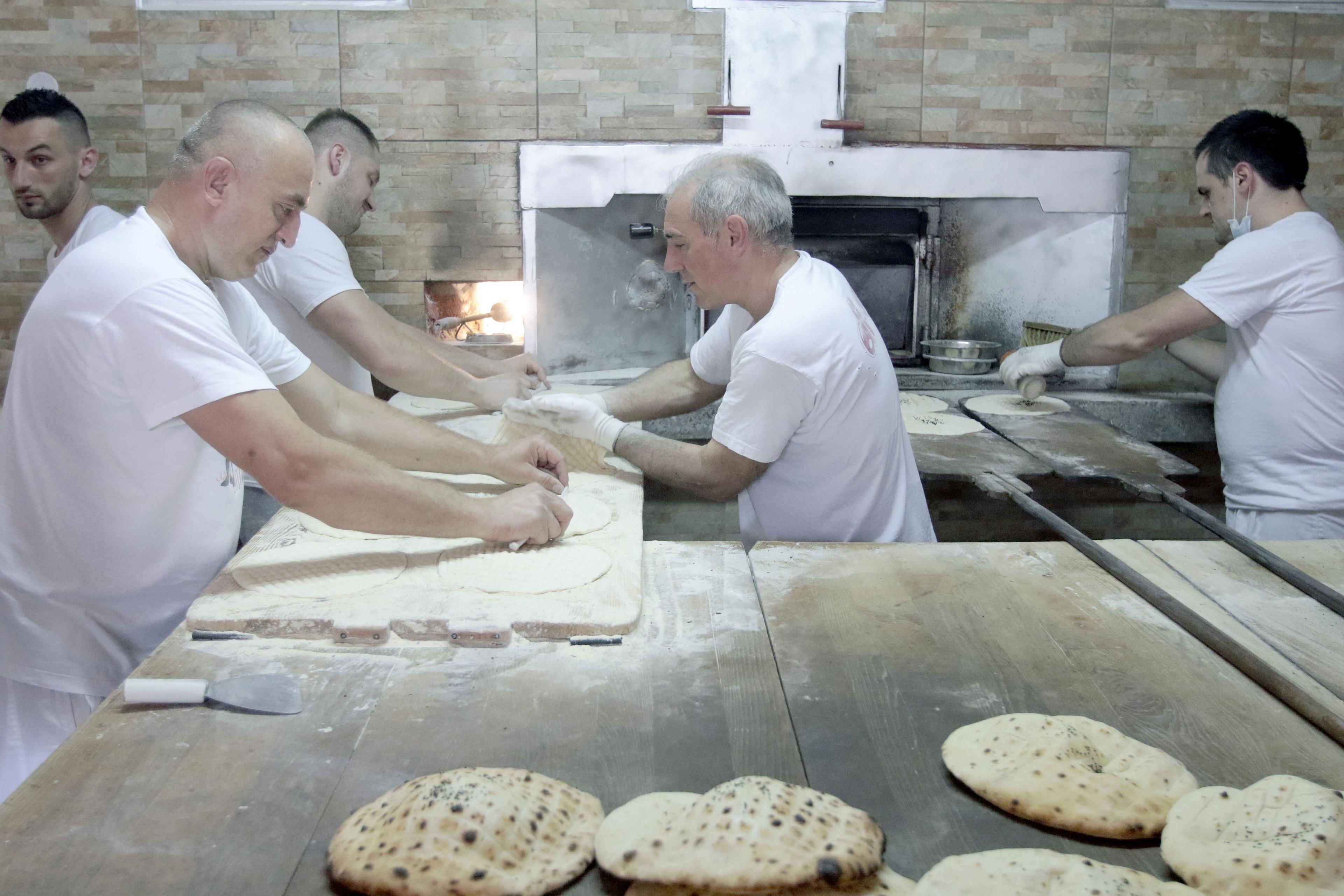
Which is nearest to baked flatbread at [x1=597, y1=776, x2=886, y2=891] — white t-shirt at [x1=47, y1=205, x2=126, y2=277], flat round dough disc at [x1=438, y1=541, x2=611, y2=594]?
flat round dough disc at [x1=438, y1=541, x2=611, y2=594]

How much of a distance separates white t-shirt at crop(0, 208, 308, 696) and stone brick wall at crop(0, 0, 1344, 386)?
2196 millimetres

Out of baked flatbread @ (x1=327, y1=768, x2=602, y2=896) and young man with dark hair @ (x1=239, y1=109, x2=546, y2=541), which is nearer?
baked flatbread @ (x1=327, y1=768, x2=602, y2=896)

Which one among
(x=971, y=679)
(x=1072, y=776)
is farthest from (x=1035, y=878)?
(x=971, y=679)

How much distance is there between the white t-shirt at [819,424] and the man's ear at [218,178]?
1.02 meters

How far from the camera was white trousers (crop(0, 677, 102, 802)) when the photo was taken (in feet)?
5.79

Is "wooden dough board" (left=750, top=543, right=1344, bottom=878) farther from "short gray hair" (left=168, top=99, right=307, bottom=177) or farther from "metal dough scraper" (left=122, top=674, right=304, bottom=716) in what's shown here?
"short gray hair" (left=168, top=99, right=307, bottom=177)

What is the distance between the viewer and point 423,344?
10.5 feet

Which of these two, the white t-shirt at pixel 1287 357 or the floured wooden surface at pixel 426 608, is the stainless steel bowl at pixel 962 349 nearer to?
the white t-shirt at pixel 1287 357

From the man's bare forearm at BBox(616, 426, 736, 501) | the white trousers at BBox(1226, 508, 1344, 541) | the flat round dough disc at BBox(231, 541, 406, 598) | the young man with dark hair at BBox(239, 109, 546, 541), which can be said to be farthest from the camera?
the young man with dark hair at BBox(239, 109, 546, 541)

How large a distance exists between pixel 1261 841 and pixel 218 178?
177 cm

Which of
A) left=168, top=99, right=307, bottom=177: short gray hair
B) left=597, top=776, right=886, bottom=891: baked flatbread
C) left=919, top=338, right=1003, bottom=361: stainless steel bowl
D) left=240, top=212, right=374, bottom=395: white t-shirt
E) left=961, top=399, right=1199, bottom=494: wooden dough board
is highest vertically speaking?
left=168, top=99, right=307, bottom=177: short gray hair

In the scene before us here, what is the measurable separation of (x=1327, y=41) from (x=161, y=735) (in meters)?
4.51

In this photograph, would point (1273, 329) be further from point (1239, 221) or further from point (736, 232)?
point (736, 232)

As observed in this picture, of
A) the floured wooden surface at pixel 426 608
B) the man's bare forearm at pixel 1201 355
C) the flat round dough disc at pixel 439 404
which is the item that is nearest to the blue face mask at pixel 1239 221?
the man's bare forearm at pixel 1201 355
